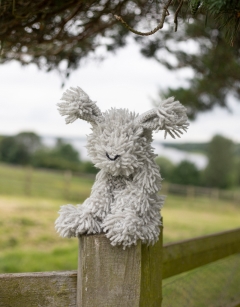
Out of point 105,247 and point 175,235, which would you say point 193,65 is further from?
point 105,247

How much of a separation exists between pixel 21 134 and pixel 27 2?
18266 millimetres

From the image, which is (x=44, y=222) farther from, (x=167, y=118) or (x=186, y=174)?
(x=186, y=174)

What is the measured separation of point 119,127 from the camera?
97cm

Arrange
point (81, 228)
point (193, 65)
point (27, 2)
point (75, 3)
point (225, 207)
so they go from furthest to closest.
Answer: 1. point (225, 207)
2. point (193, 65)
3. point (75, 3)
4. point (27, 2)
5. point (81, 228)

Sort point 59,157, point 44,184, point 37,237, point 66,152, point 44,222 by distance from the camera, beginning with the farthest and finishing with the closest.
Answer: point 66,152 < point 59,157 < point 44,184 < point 44,222 < point 37,237

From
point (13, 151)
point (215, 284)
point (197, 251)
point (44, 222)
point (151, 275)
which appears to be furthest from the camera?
point (13, 151)

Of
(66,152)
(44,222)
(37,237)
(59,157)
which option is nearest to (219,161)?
(66,152)

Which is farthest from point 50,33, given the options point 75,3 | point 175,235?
point 175,235

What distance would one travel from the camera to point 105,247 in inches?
36.6

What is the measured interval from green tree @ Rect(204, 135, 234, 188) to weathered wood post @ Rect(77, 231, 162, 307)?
63.3ft

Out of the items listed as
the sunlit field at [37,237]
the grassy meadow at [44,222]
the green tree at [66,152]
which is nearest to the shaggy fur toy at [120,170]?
the grassy meadow at [44,222]

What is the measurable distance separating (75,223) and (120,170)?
167mm

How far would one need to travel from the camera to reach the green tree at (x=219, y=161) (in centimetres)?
1973

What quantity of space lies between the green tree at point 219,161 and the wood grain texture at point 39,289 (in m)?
19.3
